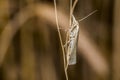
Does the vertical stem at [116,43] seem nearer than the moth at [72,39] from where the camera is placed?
No

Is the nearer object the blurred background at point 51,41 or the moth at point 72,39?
the moth at point 72,39

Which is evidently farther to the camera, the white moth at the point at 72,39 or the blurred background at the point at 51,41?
the blurred background at the point at 51,41

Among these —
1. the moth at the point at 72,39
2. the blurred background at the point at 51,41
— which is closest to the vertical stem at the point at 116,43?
the blurred background at the point at 51,41

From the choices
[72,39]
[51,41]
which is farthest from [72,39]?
[51,41]

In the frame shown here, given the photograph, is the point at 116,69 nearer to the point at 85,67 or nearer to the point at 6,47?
the point at 85,67

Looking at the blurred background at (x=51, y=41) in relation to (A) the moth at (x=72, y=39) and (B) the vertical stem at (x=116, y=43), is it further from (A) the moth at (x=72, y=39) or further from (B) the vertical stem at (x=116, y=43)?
(A) the moth at (x=72, y=39)

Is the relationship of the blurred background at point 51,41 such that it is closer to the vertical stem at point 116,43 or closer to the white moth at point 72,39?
the vertical stem at point 116,43

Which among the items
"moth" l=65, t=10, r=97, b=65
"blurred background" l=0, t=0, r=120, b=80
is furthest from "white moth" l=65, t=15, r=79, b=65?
"blurred background" l=0, t=0, r=120, b=80

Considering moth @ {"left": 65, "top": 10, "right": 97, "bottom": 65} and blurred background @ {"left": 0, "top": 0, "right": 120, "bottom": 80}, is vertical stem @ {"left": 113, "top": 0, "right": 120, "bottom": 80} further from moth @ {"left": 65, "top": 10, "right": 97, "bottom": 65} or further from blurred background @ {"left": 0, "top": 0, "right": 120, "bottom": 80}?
moth @ {"left": 65, "top": 10, "right": 97, "bottom": 65}

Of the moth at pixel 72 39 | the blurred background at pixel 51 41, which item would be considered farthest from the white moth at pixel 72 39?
the blurred background at pixel 51 41
